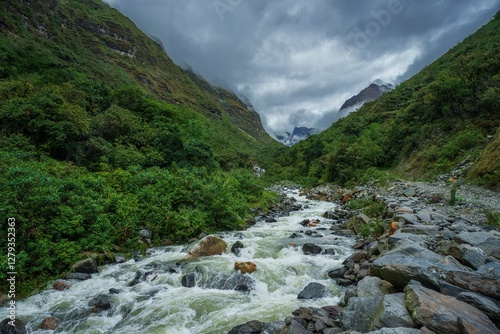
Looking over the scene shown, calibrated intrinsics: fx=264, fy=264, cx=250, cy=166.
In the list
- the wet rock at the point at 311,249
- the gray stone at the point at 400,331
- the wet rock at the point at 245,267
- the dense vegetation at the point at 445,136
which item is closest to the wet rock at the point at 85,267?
the wet rock at the point at 245,267

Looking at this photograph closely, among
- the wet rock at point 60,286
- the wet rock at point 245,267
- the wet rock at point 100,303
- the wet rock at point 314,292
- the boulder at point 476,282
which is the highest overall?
the boulder at point 476,282

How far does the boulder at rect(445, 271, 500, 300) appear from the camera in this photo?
471 cm

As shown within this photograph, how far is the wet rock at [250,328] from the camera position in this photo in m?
6.03

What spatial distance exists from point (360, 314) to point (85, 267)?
364 inches

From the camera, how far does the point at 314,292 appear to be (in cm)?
783

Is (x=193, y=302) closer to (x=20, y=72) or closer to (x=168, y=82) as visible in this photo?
(x=20, y=72)

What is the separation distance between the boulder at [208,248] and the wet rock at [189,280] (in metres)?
1.80

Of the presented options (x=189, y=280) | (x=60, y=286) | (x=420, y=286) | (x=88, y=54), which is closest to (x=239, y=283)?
(x=189, y=280)

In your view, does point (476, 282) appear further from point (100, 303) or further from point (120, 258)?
point (120, 258)

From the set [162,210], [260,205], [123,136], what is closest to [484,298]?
[162,210]

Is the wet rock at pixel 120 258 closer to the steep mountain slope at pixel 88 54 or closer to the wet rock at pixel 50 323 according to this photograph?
the wet rock at pixel 50 323

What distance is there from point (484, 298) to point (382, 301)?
1623 millimetres

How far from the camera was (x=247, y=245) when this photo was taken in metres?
12.7

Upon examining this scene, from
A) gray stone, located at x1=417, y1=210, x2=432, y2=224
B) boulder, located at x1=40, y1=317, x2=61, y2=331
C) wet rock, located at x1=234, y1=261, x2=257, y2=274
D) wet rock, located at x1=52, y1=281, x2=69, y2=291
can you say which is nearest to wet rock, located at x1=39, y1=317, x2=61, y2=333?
boulder, located at x1=40, y1=317, x2=61, y2=331
